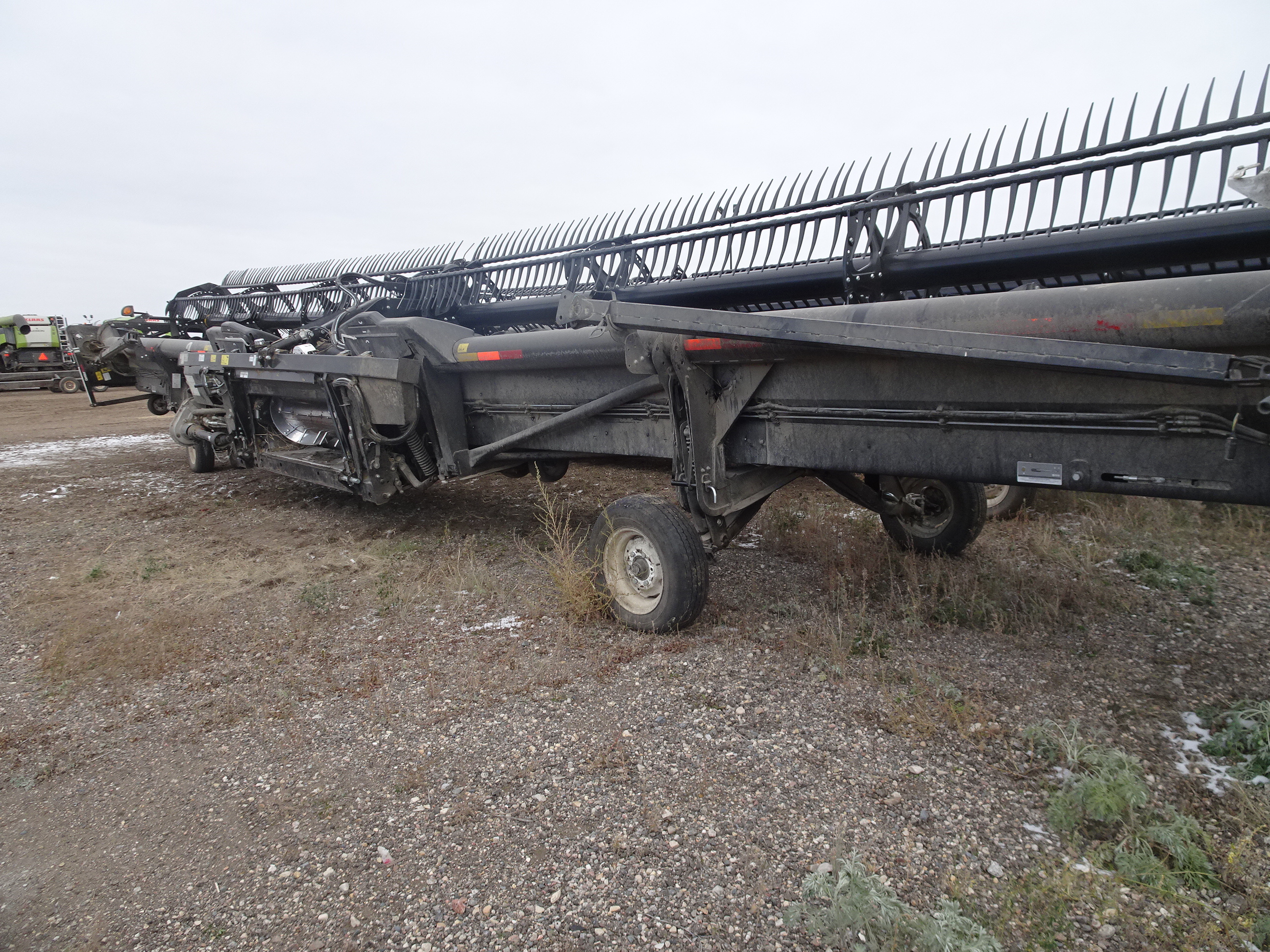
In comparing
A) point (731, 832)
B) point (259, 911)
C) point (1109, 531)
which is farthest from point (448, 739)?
point (1109, 531)

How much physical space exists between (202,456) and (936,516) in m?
7.36

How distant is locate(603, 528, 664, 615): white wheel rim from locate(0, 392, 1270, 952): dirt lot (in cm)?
17

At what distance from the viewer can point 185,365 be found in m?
7.24

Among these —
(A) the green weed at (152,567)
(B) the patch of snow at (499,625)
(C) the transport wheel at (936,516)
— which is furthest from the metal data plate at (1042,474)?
(A) the green weed at (152,567)

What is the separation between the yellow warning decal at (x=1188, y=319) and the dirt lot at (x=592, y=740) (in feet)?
4.58

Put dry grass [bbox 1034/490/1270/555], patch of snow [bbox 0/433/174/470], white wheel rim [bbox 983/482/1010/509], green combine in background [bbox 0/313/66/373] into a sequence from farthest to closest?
1. green combine in background [bbox 0/313/66/373]
2. patch of snow [bbox 0/433/174/470]
3. white wheel rim [bbox 983/482/1010/509]
4. dry grass [bbox 1034/490/1270/555]

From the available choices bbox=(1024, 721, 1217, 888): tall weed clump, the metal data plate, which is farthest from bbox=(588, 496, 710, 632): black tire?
bbox=(1024, 721, 1217, 888): tall weed clump

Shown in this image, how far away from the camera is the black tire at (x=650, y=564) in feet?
11.5

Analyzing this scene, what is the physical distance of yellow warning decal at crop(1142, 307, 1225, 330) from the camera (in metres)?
2.37

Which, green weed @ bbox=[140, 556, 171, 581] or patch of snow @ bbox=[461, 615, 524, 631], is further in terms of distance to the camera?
green weed @ bbox=[140, 556, 171, 581]

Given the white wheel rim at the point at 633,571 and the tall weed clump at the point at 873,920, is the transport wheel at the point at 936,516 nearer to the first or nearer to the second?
the white wheel rim at the point at 633,571

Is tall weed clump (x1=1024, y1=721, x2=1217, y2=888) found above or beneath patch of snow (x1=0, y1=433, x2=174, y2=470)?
above

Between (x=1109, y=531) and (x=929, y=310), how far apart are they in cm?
291

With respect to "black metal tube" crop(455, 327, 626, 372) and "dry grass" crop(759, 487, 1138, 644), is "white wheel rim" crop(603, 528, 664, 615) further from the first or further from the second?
"black metal tube" crop(455, 327, 626, 372)
